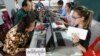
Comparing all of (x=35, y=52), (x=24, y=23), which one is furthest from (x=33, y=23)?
(x=35, y=52)

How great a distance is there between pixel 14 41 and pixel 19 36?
0.26 feet

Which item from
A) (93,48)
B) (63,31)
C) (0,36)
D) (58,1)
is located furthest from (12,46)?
(93,48)

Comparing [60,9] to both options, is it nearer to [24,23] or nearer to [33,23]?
[33,23]

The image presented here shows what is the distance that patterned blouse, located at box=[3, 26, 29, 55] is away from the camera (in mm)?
1890

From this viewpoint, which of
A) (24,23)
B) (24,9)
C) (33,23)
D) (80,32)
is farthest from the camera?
(24,9)

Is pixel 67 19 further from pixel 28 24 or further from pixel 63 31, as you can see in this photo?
pixel 28 24

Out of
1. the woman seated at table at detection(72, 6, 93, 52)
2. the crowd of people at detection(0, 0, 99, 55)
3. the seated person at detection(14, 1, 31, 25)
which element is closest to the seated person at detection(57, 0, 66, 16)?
the crowd of people at detection(0, 0, 99, 55)

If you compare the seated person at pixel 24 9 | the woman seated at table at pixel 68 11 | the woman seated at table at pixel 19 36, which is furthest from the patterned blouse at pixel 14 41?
the woman seated at table at pixel 68 11

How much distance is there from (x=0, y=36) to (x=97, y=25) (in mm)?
1223

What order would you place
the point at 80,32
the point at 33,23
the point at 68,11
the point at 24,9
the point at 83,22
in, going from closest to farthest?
the point at 80,32 < the point at 83,22 < the point at 33,23 < the point at 68,11 < the point at 24,9

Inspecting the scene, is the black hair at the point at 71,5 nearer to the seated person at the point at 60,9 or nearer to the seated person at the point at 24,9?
the seated person at the point at 60,9

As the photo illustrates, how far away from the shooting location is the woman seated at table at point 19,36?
1840 millimetres

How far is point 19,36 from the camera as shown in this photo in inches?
74.5

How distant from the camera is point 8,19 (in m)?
2.43
